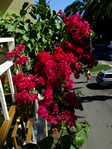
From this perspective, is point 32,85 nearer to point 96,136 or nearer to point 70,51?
point 70,51

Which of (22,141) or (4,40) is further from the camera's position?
(22,141)

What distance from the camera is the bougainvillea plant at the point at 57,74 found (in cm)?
562

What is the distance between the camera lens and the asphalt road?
81.3 feet

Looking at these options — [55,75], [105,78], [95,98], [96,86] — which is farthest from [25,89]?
[96,86]

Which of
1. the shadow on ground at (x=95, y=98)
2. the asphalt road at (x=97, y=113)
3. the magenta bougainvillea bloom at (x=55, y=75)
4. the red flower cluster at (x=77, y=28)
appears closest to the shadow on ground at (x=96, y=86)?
the asphalt road at (x=97, y=113)

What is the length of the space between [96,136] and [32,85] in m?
21.0

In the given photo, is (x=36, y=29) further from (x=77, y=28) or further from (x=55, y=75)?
(x=55, y=75)

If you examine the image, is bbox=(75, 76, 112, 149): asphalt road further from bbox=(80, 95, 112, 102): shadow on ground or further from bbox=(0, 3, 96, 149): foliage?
Answer: bbox=(0, 3, 96, 149): foliage

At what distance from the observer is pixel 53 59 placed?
5816 millimetres

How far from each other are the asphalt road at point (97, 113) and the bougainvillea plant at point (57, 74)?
14.7m

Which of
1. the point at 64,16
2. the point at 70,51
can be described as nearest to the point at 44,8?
the point at 64,16

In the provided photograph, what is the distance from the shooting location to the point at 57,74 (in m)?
5.71

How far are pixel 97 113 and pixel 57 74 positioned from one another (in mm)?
28687

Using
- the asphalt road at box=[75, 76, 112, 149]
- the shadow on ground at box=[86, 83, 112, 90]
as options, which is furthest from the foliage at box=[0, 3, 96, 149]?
the shadow on ground at box=[86, 83, 112, 90]
